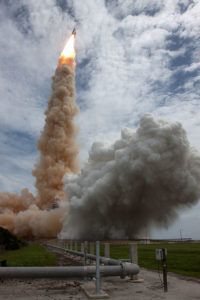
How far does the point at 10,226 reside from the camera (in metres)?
46.0

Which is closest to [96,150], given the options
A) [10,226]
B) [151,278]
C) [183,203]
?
[183,203]

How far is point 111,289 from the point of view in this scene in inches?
318

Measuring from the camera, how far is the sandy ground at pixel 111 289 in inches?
281

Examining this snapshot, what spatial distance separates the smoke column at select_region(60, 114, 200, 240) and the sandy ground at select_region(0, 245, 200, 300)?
20662 millimetres

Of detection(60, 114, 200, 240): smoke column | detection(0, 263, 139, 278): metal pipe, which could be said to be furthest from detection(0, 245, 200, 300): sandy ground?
detection(60, 114, 200, 240): smoke column

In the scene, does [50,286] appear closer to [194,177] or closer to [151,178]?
[151,178]

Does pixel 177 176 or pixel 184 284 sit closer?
pixel 184 284

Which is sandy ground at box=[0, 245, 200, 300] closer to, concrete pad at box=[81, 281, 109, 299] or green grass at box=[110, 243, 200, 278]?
concrete pad at box=[81, 281, 109, 299]

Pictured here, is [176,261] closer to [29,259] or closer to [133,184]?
[29,259]

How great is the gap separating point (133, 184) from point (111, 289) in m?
24.0

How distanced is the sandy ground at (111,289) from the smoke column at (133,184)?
20662 millimetres

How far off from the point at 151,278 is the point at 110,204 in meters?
24.6

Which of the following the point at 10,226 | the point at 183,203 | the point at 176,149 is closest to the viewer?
the point at 176,149

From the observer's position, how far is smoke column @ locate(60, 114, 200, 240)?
97.6 feet
